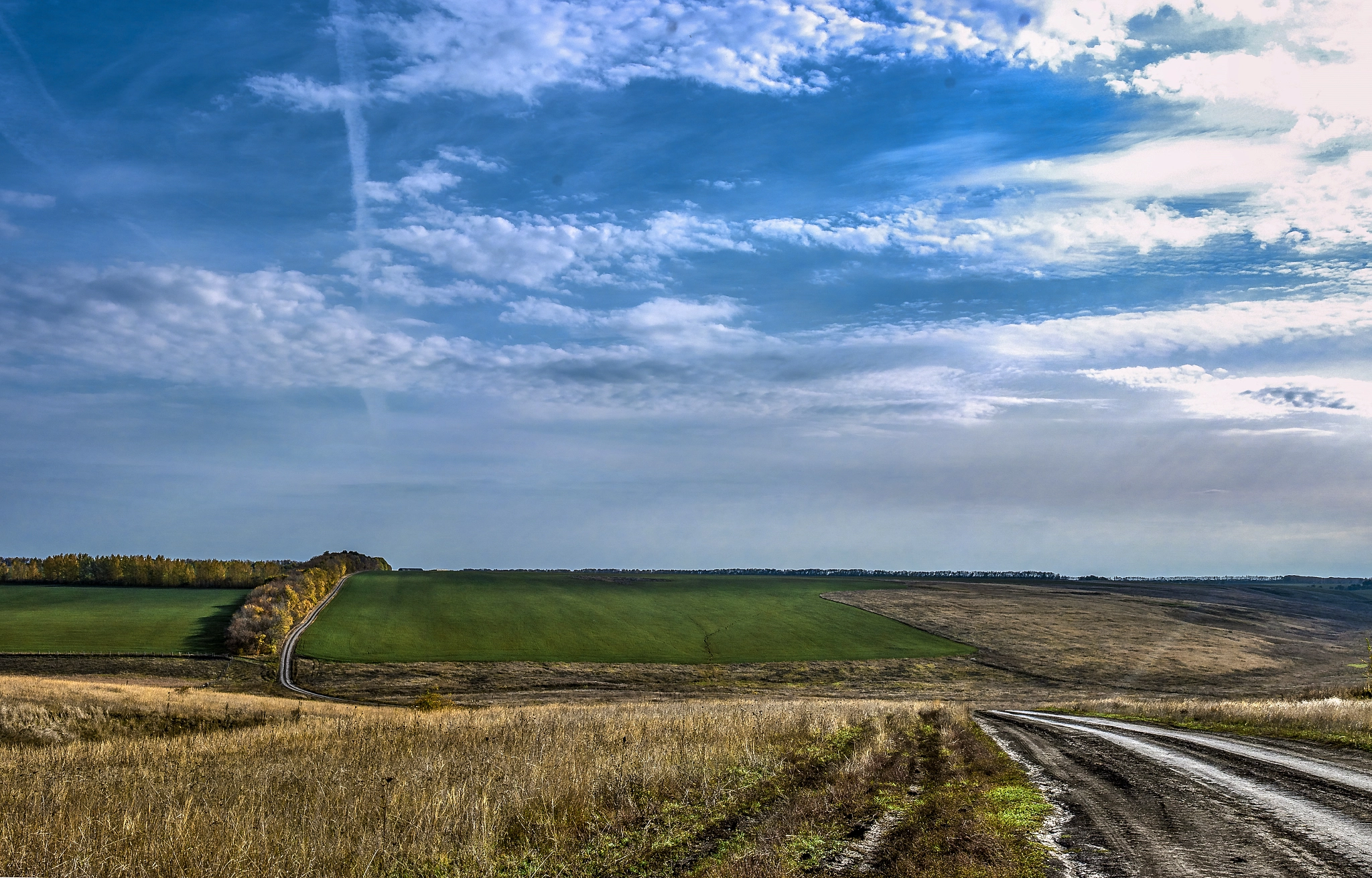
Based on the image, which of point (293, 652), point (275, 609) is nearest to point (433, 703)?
point (293, 652)

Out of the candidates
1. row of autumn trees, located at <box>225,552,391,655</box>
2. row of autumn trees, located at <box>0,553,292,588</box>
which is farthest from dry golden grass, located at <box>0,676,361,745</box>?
row of autumn trees, located at <box>0,553,292,588</box>

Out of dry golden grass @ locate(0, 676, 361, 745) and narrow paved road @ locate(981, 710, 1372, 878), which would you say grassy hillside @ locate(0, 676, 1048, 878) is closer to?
narrow paved road @ locate(981, 710, 1372, 878)

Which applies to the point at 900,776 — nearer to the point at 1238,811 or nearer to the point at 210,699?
the point at 1238,811

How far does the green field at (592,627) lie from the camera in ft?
285

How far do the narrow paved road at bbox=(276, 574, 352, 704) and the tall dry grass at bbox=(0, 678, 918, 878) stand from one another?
139 ft

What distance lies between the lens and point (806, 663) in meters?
85.9

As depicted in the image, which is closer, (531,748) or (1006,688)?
(531,748)

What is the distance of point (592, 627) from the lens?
102625mm

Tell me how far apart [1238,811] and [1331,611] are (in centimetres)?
19870

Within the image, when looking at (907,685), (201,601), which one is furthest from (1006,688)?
(201,601)

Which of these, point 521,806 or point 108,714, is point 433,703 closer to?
point 108,714

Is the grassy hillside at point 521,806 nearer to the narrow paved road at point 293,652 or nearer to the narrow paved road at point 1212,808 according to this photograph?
the narrow paved road at point 1212,808

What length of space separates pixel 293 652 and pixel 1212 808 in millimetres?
87782

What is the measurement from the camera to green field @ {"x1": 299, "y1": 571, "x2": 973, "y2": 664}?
285ft
